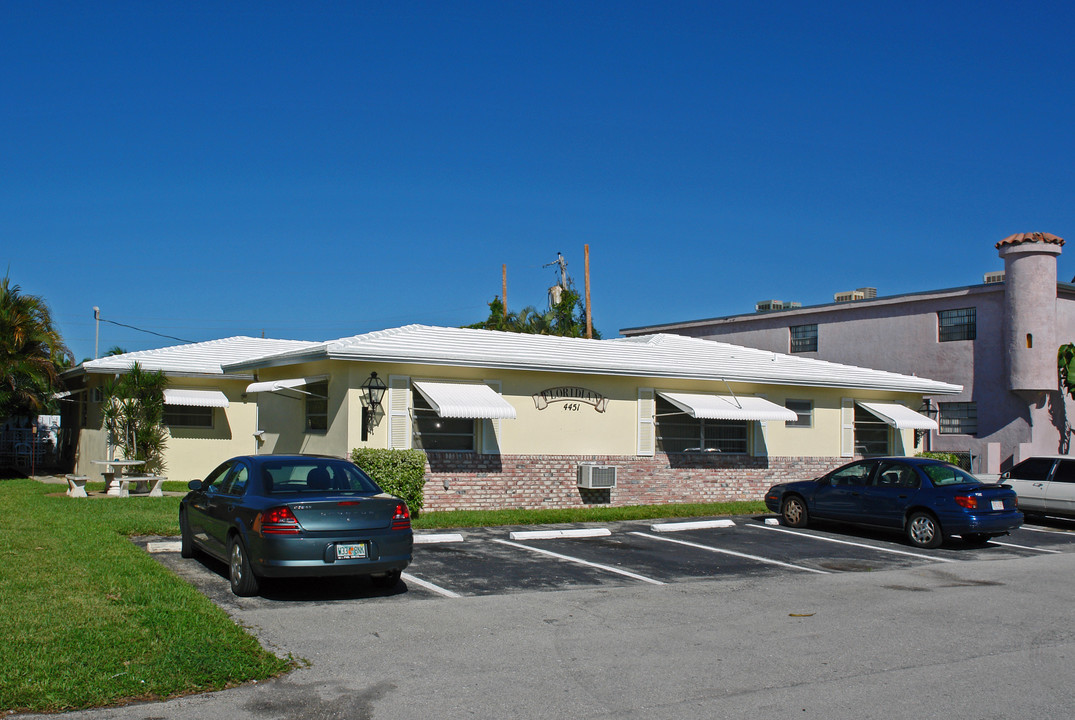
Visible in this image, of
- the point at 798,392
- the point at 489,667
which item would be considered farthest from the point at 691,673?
the point at 798,392

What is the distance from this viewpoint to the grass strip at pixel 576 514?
1499 centimetres

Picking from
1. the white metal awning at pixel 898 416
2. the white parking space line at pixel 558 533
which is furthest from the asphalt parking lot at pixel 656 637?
the white metal awning at pixel 898 416

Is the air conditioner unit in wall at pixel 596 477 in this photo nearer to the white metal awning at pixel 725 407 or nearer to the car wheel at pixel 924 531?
the white metal awning at pixel 725 407

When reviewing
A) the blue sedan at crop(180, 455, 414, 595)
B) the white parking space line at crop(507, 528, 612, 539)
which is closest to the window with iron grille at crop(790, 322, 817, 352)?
the white parking space line at crop(507, 528, 612, 539)

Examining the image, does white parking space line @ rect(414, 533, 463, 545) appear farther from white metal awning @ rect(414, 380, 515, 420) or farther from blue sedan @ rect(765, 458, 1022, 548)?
blue sedan @ rect(765, 458, 1022, 548)

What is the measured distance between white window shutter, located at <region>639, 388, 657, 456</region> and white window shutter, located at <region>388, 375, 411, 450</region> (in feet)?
17.2

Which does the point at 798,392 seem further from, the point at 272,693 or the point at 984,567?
the point at 272,693

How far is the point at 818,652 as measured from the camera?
7160mm

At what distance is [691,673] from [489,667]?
4.81ft

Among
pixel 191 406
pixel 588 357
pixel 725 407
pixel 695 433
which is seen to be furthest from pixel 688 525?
pixel 191 406

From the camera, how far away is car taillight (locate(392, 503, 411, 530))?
888cm

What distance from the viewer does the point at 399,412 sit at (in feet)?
53.6

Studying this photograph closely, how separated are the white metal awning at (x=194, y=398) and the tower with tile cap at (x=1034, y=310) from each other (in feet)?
68.1

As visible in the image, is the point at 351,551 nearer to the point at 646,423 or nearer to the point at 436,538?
the point at 436,538
